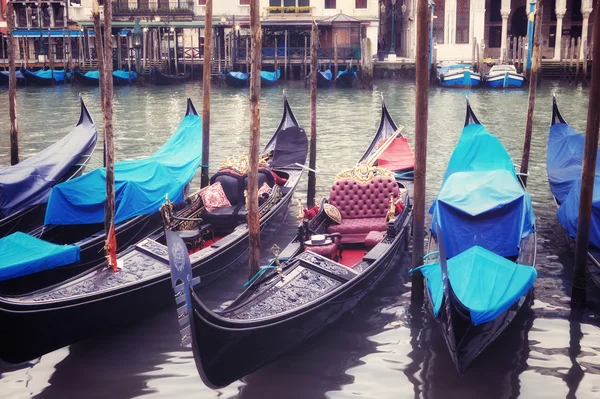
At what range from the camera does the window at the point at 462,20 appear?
25.9m

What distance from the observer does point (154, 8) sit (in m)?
27.2

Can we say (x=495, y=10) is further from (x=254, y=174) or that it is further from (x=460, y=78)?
(x=254, y=174)

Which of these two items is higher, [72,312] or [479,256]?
[479,256]

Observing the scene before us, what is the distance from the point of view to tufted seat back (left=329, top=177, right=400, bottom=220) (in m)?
6.60

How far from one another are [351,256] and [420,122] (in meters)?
1.44

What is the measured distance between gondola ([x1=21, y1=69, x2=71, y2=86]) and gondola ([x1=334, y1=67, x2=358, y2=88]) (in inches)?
379

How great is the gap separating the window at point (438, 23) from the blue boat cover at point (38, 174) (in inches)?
776

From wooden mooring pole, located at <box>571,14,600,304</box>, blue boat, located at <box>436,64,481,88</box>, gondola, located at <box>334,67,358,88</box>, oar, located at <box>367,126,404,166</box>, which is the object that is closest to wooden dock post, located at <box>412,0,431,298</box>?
wooden mooring pole, located at <box>571,14,600,304</box>

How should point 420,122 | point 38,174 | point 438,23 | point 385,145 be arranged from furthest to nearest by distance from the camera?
point 438,23, point 385,145, point 38,174, point 420,122

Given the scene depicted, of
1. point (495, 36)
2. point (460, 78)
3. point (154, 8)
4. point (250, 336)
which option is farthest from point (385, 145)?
point (495, 36)

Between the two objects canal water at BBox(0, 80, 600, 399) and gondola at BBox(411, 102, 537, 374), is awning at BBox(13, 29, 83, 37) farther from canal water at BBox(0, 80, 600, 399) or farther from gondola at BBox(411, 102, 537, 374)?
gondola at BBox(411, 102, 537, 374)

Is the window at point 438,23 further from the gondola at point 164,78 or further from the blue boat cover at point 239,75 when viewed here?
the gondola at point 164,78

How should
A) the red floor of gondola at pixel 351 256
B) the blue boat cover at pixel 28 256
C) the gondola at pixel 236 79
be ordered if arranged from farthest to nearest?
the gondola at pixel 236 79 → the red floor of gondola at pixel 351 256 → the blue boat cover at pixel 28 256

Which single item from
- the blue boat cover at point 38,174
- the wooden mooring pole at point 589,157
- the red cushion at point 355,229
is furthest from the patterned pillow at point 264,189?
the wooden mooring pole at point 589,157
